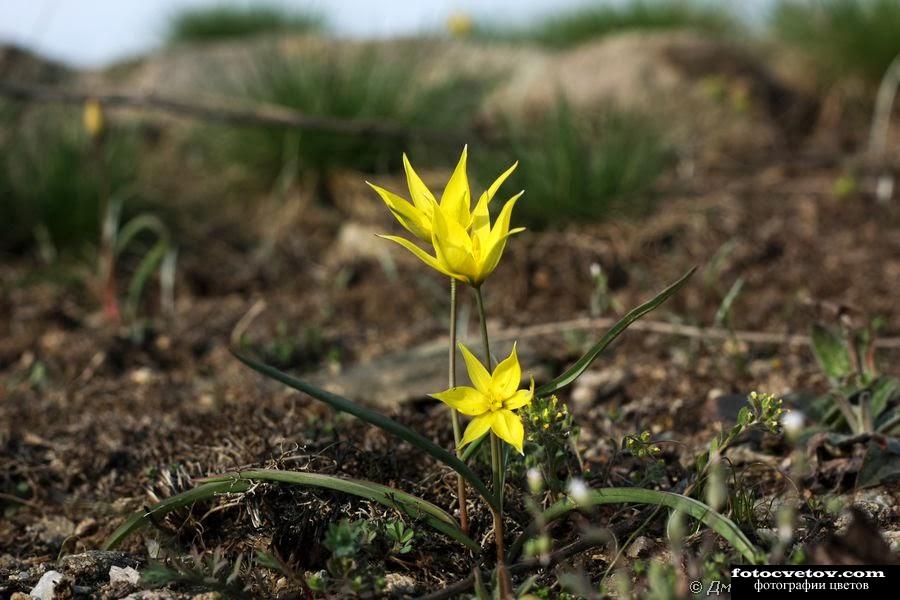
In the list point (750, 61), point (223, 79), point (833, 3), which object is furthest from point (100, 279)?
point (833, 3)

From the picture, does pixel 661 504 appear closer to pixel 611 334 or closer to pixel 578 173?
pixel 611 334

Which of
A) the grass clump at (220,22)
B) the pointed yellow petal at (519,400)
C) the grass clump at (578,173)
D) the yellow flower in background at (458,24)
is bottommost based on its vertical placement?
the pointed yellow petal at (519,400)

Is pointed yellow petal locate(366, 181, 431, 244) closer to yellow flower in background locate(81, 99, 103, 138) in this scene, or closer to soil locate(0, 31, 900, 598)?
soil locate(0, 31, 900, 598)

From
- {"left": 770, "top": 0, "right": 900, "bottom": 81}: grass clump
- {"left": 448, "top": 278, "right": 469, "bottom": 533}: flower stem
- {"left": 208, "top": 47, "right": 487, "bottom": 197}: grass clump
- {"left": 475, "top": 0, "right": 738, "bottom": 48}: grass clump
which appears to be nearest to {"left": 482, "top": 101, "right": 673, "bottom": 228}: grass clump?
{"left": 208, "top": 47, "right": 487, "bottom": 197}: grass clump

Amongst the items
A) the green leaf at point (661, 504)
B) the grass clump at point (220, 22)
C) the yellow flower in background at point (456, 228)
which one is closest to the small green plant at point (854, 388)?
the green leaf at point (661, 504)

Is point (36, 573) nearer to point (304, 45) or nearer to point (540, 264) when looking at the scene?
point (540, 264)

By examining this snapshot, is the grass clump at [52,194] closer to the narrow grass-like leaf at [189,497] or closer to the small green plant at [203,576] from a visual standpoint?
the narrow grass-like leaf at [189,497]
